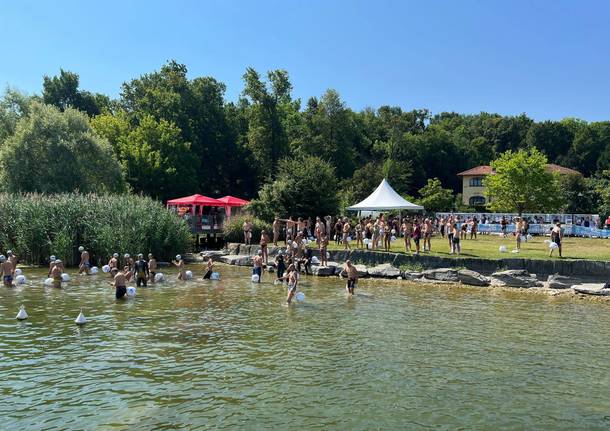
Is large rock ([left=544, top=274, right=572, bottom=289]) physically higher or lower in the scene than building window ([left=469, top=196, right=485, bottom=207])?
lower

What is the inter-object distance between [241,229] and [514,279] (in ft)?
61.9

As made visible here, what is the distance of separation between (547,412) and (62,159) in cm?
3603

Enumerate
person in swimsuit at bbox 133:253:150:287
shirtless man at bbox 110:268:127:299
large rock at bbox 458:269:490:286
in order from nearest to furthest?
shirtless man at bbox 110:268:127:299
person in swimsuit at bbox 133:253:150:287
large rock at bbox 458:269:490:286

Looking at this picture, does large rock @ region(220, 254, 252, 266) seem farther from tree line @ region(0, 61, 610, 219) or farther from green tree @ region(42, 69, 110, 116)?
green tree @ region(42, 69, 110, 116)

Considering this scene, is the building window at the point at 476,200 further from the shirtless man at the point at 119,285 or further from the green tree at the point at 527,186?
the shirtless man at the point at 119,285

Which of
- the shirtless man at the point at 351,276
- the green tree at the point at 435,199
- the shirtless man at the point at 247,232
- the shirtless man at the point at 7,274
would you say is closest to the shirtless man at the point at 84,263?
the shirtless man at the point at 7,274

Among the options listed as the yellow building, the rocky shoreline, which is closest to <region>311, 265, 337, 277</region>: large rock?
the rocky shoreline

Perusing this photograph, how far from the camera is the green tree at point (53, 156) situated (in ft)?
119

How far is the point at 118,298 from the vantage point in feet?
60.7

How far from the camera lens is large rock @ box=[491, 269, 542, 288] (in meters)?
22.1

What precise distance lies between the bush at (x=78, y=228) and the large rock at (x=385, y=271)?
11.8 metres

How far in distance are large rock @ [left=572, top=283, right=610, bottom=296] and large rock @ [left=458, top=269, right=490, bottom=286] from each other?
3.44 meters

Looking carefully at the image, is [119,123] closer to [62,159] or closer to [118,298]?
[62,159]

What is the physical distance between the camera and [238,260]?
1194 inches
